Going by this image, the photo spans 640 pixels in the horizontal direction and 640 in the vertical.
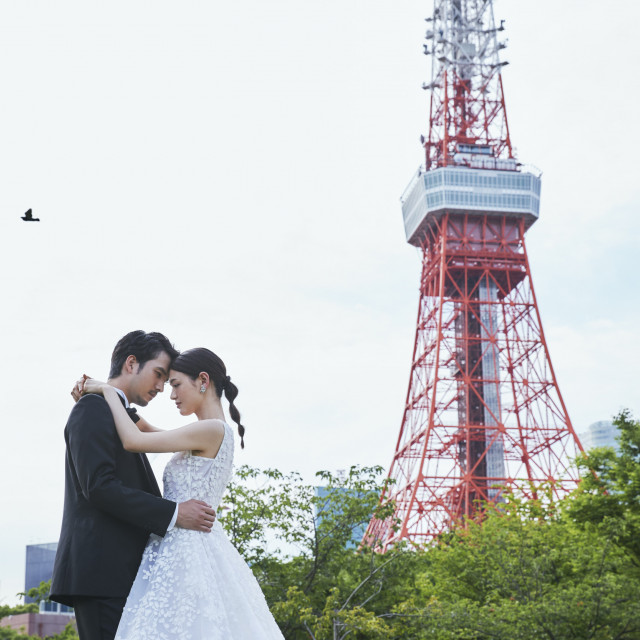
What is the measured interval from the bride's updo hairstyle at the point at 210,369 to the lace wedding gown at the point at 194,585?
202 mm

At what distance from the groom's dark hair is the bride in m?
0.11

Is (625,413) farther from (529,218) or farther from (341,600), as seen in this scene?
(529,218)

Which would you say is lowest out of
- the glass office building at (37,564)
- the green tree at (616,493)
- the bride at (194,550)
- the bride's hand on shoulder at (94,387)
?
the bride at (194,550)

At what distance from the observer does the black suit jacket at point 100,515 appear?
3678 mm

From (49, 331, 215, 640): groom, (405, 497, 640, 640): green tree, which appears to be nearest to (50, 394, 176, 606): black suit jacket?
(49, 331, 215, 640): groom

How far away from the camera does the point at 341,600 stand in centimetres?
1501

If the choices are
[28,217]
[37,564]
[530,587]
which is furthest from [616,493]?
[37,564]

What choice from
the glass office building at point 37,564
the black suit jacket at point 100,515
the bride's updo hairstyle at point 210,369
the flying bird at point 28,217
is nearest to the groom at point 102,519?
the black suit jacket at point 100,515

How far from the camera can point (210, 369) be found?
13.8ft

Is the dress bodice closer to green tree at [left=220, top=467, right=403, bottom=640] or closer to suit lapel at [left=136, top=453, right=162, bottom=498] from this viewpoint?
suit lapel at [left=136, top=453, right=162, bottom=498]

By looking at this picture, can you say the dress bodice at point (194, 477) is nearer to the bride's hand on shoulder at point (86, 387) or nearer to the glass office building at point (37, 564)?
the bride's hand on shoulder at point (86, 387)

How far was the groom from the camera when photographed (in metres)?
3.68

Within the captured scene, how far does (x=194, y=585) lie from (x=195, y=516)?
28 centimetres

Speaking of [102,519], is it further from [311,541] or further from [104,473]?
[311,541]
